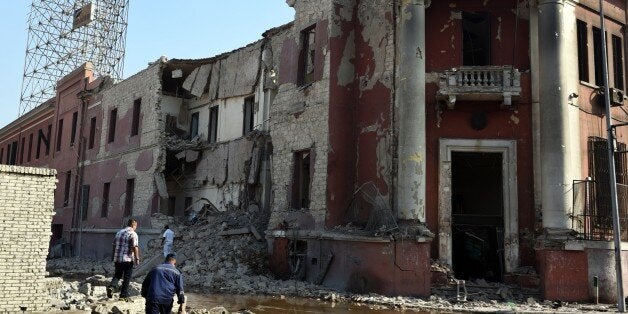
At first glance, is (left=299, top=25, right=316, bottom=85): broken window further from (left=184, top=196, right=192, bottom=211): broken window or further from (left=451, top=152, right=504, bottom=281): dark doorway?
(left=184, top=196, right=192, bottom=211): broken window

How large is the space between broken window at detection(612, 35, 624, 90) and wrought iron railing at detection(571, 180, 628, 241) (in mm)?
4382

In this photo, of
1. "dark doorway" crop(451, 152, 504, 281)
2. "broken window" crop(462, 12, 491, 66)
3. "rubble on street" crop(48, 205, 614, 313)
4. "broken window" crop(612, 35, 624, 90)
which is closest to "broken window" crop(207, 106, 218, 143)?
"rubble on street" crop(48, 205, 614, 313)

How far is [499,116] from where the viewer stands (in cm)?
1611

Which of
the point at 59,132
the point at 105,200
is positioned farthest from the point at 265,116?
the point at 59,132

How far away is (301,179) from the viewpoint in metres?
18.7

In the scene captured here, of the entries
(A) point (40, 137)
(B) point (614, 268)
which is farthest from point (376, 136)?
(A) point (40, 137)

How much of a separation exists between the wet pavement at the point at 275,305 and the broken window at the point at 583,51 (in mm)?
9393

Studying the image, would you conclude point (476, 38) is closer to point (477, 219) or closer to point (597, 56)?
point (597, 56)

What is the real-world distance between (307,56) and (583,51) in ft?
28.9

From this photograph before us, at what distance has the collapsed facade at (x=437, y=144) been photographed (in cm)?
1498

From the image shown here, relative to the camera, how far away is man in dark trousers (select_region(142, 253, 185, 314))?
747cm

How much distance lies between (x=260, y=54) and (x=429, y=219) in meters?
10.7

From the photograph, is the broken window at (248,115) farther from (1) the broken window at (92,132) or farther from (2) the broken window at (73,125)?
(2) the broken window at (73,125)

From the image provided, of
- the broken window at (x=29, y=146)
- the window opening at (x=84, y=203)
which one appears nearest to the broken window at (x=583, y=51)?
the window opening at (x=84, y=203)
